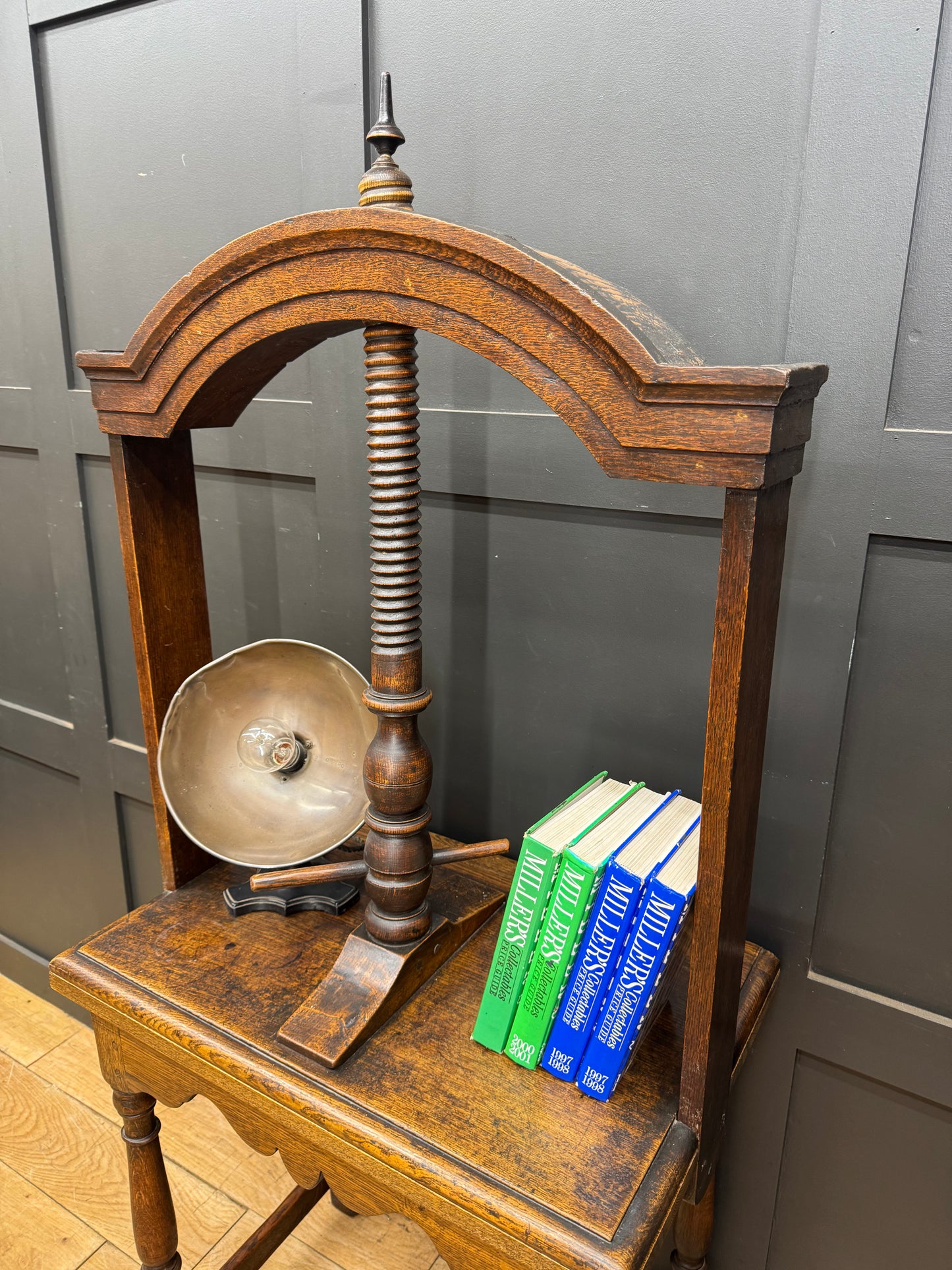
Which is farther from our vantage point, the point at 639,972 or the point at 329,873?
the point at 329,873

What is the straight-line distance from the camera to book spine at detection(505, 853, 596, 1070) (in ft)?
2.42

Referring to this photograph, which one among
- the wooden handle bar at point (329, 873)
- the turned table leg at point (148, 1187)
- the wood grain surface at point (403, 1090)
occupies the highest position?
the wooden handle bar at point (329, 873)

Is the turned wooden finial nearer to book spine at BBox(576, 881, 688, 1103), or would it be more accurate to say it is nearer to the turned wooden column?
the turned wooden column

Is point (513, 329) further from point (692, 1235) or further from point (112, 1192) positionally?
point (112, 1192)

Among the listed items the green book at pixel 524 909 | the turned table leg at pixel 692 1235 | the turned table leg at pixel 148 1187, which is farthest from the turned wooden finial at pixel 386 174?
the turned table leg at pixel 692 1235

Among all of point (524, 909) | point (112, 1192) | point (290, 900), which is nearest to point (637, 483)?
point (524, 909)

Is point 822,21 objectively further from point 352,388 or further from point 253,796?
point 253,796

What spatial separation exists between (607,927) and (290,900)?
1.40 ft

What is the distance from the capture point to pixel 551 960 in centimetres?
77

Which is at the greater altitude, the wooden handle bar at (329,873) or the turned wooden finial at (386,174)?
the turned wooden finial at (386,174)

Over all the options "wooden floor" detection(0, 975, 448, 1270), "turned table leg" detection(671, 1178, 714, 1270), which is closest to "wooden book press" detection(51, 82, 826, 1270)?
"turned table leg" detection(671, 1178, 714, 1270)

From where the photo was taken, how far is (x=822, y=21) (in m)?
0.81

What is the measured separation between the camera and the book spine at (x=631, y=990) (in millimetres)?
709

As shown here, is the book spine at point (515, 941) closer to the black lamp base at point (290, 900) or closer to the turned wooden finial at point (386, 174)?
the black lamp base at point (290, 900)
